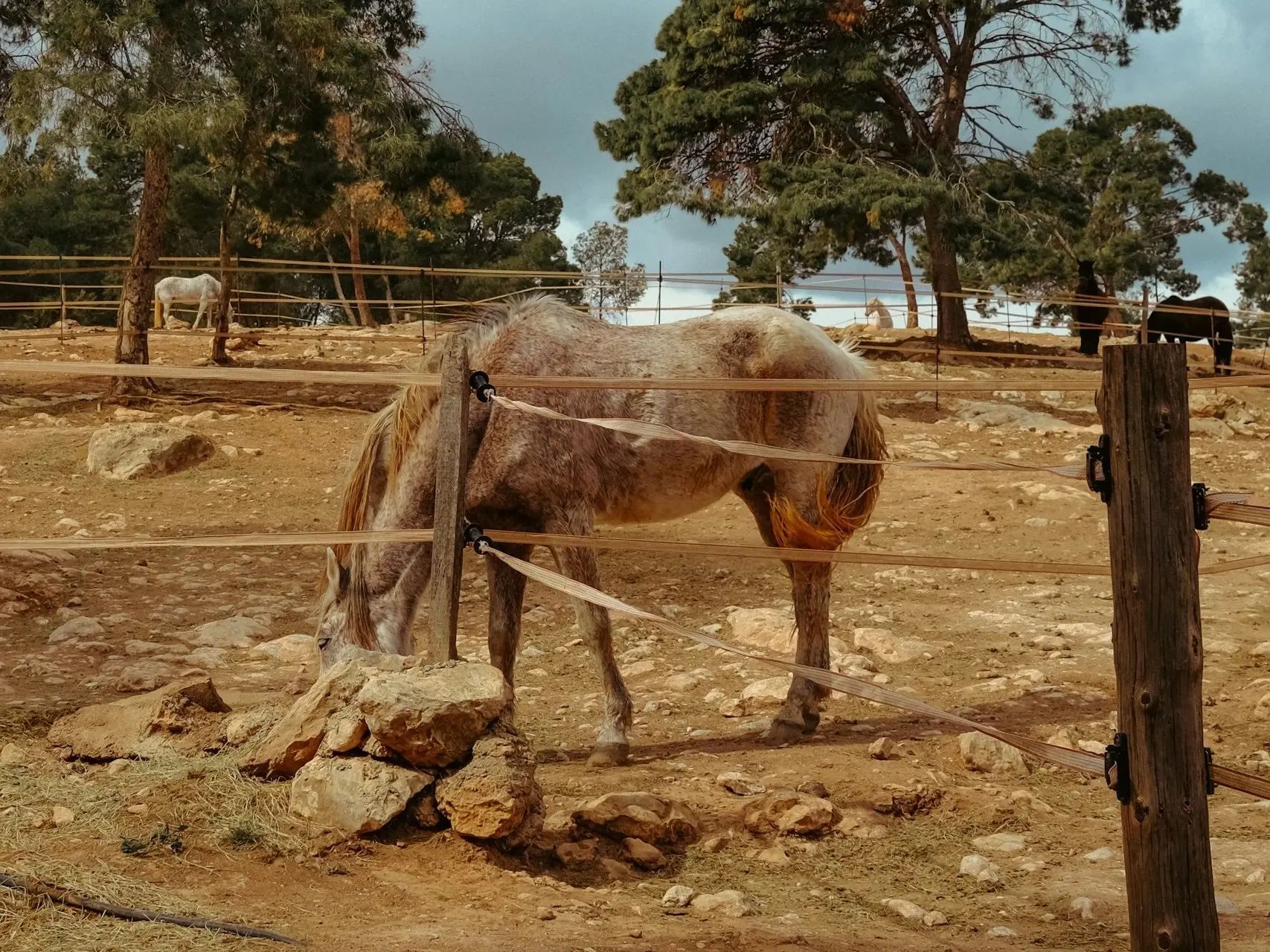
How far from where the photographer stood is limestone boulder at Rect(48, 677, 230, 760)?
4305 mm

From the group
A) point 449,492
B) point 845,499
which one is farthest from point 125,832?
point 845,499

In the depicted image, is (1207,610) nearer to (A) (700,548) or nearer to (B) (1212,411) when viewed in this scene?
(A) (700,548)

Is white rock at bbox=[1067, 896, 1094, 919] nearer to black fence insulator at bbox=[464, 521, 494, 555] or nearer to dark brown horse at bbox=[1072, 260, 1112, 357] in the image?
black fence insulator at bbox=[464, 521, 494, 555]

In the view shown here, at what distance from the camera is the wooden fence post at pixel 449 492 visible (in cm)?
397

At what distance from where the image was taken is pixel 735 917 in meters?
3.41

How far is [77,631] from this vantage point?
270 inches

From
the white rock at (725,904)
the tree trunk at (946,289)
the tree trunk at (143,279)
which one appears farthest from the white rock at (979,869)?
the tree trunk at (946,289)

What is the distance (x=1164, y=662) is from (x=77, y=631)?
581cm

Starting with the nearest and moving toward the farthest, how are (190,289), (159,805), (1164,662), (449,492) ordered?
(1164,662) < (159,805) < (449,492) < (190,289)

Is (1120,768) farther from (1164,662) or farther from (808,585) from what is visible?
(808,585)

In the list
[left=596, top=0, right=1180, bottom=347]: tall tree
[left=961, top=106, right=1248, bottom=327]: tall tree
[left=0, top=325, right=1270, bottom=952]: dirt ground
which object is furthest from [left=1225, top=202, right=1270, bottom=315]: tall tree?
[left=0, top=325, right=1270, bottom=952]: dirt ground

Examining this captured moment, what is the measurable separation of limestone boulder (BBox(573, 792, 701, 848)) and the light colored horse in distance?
3.02ft

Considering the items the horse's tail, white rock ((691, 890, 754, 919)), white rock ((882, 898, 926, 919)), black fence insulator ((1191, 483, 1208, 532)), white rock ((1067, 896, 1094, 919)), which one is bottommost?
white rock ((882, 898, 926, 919))

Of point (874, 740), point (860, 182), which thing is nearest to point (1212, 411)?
point (860, 182)
